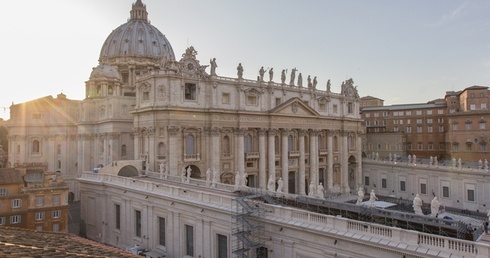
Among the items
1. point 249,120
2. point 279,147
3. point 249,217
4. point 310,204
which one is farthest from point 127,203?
point 279,147

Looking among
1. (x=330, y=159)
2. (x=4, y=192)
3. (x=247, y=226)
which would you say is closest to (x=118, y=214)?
(x=4, y=192)

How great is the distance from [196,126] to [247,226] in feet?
80.3

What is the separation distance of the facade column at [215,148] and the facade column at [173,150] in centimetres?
461

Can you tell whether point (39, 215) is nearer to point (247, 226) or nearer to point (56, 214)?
point (56, 214)

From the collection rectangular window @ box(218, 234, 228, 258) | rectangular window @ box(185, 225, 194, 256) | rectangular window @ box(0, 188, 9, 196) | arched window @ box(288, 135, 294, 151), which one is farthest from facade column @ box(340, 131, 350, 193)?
rectangular window @ box(0, 188, 9, 196)

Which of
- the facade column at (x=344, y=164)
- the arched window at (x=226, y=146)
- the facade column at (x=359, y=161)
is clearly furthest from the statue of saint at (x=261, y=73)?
the facade column at (x=359, y=161)

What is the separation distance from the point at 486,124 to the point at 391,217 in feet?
175

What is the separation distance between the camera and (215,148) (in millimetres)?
45812

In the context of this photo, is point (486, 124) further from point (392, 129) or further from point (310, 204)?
point (310, 204)

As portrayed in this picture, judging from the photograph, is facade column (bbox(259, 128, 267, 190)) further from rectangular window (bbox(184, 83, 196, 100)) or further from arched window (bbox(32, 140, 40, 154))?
arched window (bbox(32, 140, 40, 154))

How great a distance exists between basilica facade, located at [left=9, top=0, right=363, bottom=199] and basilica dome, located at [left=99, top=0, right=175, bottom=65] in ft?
1.10

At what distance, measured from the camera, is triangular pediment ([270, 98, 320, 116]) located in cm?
5204

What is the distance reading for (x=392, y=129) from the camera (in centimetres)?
8225

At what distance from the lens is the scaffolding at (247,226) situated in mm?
22047
